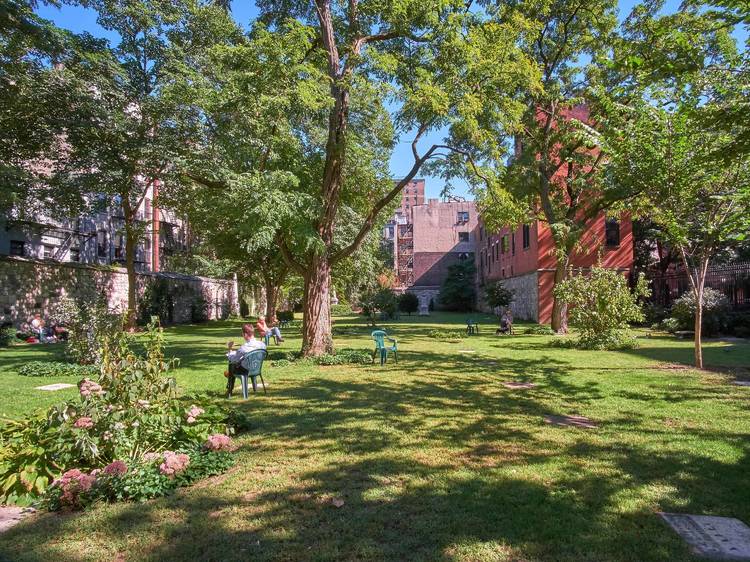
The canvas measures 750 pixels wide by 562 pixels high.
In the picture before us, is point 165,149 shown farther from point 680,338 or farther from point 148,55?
point 680,338

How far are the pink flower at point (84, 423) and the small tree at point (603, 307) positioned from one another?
44.3 ft

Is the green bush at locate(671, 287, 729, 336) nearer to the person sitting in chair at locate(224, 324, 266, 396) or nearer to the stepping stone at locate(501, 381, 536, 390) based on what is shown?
the stepping stone at locate(501, 381, 536, 390)

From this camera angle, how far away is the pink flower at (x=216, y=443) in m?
4.66

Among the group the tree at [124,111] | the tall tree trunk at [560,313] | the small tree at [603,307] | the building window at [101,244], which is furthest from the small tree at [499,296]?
the building window at [101,244]

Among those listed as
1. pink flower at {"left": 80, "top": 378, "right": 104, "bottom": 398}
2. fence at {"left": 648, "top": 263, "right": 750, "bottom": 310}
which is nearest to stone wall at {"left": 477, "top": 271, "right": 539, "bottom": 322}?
fence at {"left": 648, "top": 263, "right": 750, "bottom": 310}

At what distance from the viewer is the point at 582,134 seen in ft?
34.1

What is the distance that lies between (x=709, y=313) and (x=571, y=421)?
1539 centimetres

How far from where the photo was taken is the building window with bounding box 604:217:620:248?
1089 inches

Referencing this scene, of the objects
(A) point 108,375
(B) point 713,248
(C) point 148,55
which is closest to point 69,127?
(C) point 148,55

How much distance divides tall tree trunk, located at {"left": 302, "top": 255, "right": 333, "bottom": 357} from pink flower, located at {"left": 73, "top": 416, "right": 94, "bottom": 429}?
26.7ft

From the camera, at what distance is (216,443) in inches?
184

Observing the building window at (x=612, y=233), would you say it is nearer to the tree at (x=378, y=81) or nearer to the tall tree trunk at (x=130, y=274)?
the tree at (x=378, y=81)

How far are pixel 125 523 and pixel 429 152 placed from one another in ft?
34.0

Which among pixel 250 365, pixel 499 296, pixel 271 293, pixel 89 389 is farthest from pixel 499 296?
pixel 89 389
